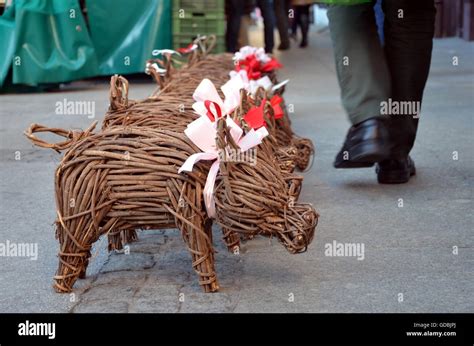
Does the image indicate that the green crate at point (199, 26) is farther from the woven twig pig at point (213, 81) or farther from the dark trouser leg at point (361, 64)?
the dark trouser leg at point (361, 64)

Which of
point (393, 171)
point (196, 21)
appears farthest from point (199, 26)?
point (393, 171)

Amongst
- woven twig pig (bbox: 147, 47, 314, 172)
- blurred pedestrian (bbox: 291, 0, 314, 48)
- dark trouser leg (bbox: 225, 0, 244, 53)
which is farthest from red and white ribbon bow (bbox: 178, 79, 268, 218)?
blurred pedestrian (bbox: 291, 0, 314, 48)

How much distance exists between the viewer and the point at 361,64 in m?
5.35

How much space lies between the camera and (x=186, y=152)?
3.81m

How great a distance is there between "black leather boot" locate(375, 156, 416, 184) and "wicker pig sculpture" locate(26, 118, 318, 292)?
75.5 inches

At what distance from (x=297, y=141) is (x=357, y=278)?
194 centimetres

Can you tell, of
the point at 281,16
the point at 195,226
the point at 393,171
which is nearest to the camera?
the point at 195,226

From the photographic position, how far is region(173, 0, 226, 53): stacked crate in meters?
11.1

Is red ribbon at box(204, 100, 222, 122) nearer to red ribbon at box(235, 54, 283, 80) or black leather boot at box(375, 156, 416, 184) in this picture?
black leather boot at box(375, 156, 416, 184)

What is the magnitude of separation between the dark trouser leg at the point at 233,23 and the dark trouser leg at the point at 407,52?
24.3ft

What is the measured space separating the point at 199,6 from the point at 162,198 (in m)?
7.68

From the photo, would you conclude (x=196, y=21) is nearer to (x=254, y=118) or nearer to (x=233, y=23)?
(x=233, y=23)

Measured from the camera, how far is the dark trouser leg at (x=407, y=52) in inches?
214
